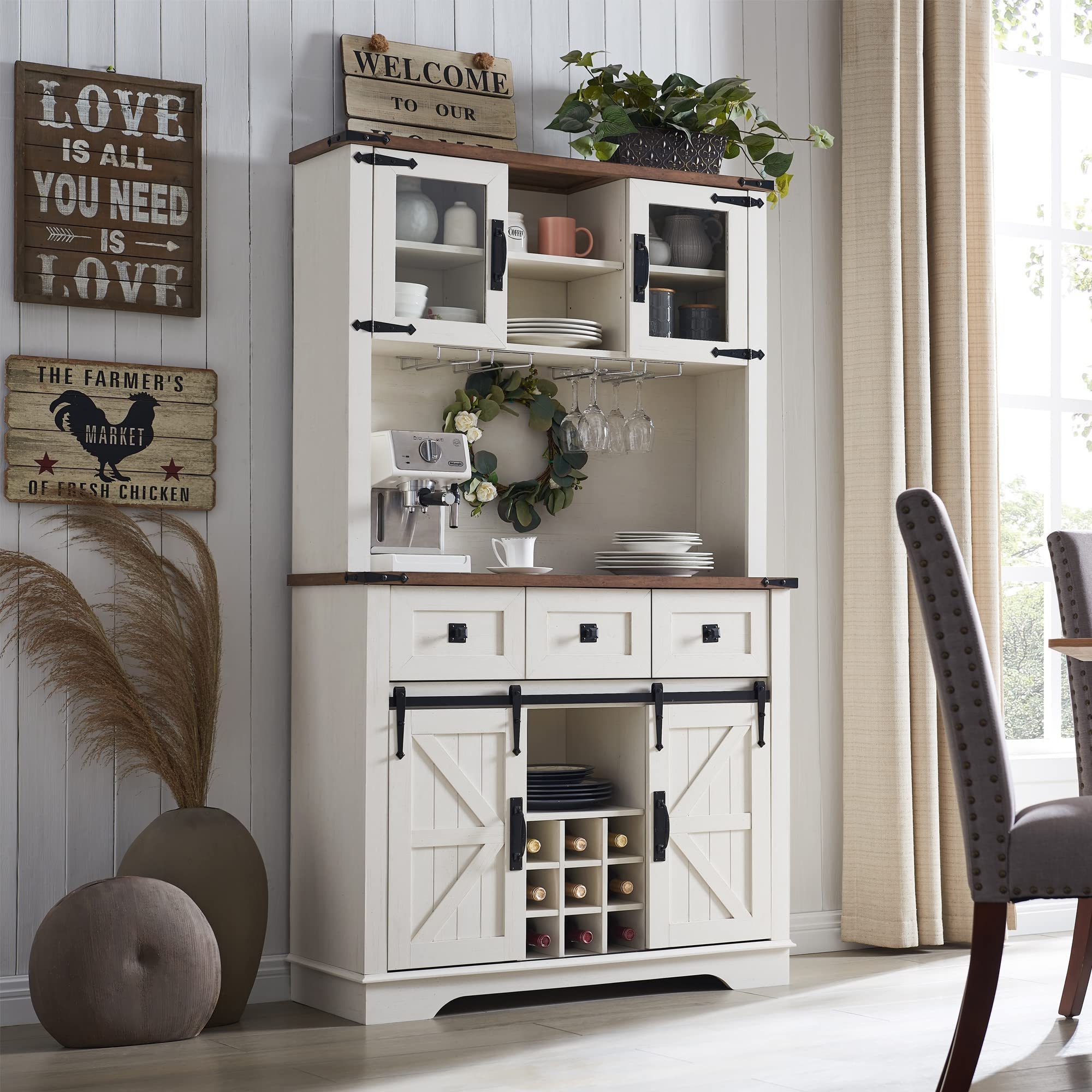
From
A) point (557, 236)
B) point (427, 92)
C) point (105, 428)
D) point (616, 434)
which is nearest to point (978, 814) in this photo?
point (616, 434)

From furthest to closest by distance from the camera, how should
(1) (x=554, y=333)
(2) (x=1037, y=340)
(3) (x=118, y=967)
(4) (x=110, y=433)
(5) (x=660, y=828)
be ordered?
1. (2) (x=1037, y=340)
2. (1) (x=554, y=333)
3. (5) (x=660, y=828)
4. (4) (x=110, y=433)
5. (3) (x=118, y=967)

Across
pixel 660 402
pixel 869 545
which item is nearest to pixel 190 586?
pixel 660 402

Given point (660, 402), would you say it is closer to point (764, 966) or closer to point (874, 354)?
point (874, 354)

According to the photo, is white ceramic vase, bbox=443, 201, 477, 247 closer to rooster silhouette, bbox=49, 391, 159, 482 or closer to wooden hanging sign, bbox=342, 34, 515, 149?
wooden hanging sign, bbox=342, 34, 515, 149

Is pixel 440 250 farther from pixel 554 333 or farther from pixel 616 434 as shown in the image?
pixel 616 434

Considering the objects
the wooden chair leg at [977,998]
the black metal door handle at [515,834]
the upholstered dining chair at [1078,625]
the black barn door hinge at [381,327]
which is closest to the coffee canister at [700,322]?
the black barn door hinge at [381,327]

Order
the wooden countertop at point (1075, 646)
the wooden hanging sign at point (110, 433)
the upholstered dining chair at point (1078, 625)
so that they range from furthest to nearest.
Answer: the wooden hanging sign at point (110, 433) < the upholstered dining chair at point (1078, 625) < the wooden countertop at point (1075, 646)

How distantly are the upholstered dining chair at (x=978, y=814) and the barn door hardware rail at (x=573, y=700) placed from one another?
1.12 m

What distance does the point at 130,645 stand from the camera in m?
3.62

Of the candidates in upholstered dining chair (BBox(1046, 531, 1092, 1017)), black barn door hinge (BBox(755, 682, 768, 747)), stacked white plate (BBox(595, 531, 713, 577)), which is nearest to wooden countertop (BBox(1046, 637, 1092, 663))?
upholstered dining chair (BBox(1046, 531, 1092, 1017))

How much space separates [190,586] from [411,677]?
547 millimetres

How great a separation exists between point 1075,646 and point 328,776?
164 centimetres

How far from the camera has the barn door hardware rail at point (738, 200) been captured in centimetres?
398

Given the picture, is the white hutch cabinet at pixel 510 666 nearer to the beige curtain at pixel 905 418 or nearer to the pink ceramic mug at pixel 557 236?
the pink ceramic mug at pixel 557 236
